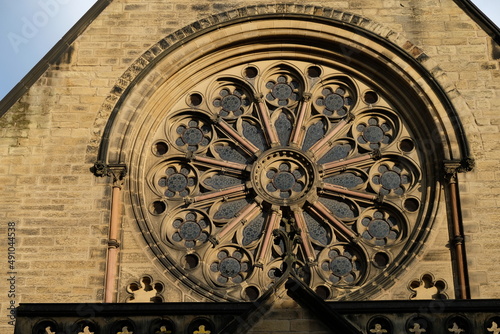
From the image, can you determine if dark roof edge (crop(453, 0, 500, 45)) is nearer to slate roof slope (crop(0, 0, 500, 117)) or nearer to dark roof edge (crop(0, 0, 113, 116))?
slate roof slope (crop(0, 0, 500, 117))

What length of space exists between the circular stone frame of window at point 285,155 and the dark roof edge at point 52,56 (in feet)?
4.54

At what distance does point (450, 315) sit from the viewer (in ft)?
49.1

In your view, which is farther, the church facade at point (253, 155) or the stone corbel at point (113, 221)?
the church facade at point (253, 155)

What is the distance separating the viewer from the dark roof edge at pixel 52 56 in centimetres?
1945

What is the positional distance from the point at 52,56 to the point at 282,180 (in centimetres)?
408

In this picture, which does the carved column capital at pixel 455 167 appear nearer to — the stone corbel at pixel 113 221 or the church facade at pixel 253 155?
the church facade at pixel 253 155

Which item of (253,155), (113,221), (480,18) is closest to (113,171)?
(113,221)

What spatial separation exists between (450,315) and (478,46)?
242 inches

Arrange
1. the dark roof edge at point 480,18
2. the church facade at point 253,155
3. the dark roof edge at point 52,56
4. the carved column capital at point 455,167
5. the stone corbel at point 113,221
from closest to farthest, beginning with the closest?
the stone corbel at point 113,221 < the church facade at point 253,155 < the carved column capital at point 455,167 < the dark roof edge at point 52,56 < the dark roof edge at point 480,18

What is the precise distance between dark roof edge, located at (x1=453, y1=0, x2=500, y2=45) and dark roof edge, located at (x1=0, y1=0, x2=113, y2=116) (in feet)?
18.4

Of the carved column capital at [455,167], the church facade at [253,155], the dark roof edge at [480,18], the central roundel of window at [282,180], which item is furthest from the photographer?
the dark roof edge at [480,18]

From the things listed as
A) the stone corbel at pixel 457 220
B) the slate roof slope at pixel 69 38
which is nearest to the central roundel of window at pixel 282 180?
the stone corbel at pixel 457 220

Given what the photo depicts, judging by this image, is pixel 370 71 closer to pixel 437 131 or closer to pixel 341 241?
pixel 437 131

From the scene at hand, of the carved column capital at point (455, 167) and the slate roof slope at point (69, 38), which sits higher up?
the slate roof slope at point (69, 38)
